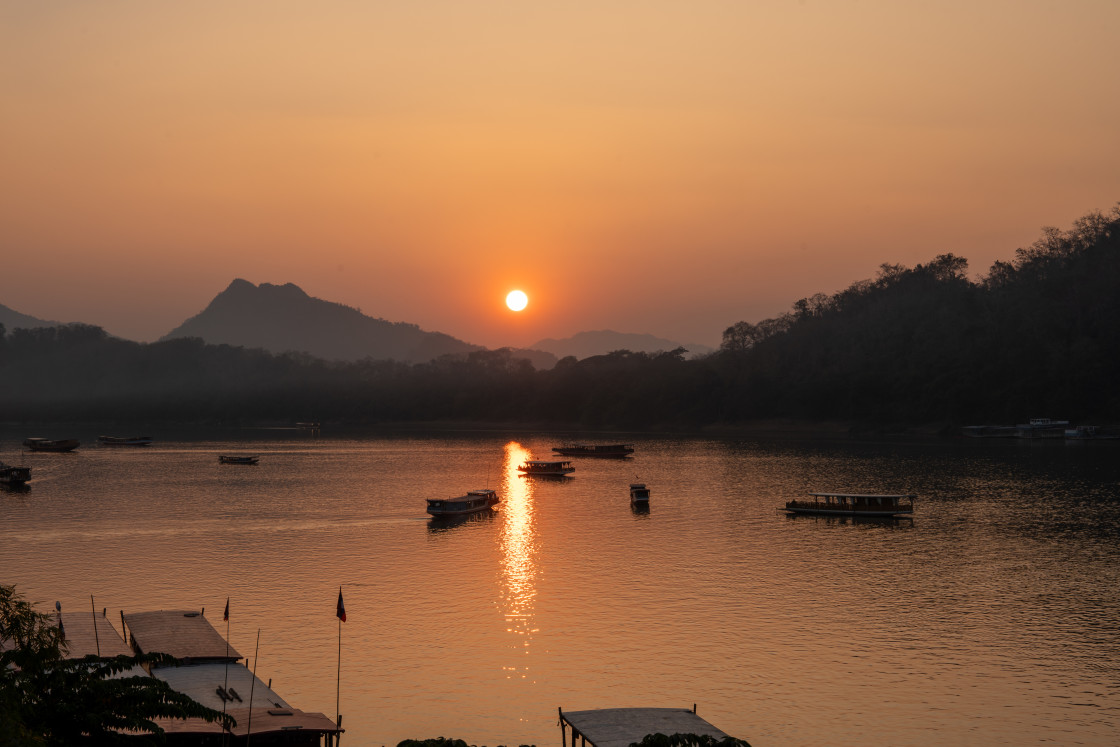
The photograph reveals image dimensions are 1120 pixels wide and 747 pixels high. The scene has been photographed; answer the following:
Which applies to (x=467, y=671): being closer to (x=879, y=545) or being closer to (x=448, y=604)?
(x=448, y=604)

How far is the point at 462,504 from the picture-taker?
10188cm

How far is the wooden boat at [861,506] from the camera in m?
97.5

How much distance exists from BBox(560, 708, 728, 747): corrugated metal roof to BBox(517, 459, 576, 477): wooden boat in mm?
111083

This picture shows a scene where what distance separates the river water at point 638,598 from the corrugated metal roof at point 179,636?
7.60 feet

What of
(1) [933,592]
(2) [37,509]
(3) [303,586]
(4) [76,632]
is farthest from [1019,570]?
(2) [37,509]

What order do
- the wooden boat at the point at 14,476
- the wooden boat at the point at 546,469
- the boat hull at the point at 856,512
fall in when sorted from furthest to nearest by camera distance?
1. the wooden boat at the point at 546,469
2. the wooden boat at the point at 14,476
3. the boat hull at the point at 856,512

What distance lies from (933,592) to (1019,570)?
37.5 feet

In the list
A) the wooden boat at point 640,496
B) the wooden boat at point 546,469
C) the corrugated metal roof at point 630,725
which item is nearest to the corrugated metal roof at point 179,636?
the corrugated metal roof at point 630,725

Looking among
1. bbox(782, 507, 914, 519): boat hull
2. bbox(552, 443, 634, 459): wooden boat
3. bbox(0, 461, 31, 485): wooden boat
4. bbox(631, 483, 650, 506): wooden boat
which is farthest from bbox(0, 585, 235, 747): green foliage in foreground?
bbox(552, 443, 634, 459): wooden boat

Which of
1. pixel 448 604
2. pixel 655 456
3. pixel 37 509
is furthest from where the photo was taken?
pixel 655 456

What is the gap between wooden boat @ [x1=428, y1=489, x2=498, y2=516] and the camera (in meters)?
99.0

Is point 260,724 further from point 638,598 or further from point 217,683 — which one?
point 638,598

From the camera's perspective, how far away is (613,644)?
5162 centimetres

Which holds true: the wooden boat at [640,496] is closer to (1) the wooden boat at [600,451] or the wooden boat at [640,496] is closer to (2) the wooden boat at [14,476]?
(1) the wooden boat at [600,451]
